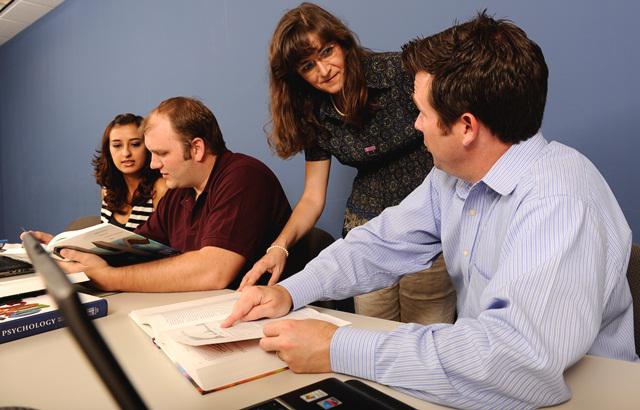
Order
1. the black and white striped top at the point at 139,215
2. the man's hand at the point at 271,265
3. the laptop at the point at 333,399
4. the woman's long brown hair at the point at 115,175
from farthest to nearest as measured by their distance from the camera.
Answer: the woman's long brown hair at the point at 115,175 < the black and white striped top at the point at 139,215 < the man's hand at the point at 271,265 < the laptop at the point at 333,399

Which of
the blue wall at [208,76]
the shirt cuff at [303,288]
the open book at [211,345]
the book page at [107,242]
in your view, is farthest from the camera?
the blue wall at [208,76]

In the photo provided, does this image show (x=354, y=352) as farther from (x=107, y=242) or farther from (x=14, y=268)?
(x=14, y=268)

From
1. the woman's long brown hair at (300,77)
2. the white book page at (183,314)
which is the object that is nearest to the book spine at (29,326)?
the white book page at (183,314)

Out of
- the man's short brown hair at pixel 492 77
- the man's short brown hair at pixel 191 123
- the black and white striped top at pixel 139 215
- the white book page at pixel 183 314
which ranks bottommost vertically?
the white book page at pixel 183 314

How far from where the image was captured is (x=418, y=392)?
0.68 meters

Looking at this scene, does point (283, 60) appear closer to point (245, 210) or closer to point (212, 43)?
point (245, 210)

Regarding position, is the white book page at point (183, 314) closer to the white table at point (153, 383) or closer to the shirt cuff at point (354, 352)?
the white table at point (153, 383)

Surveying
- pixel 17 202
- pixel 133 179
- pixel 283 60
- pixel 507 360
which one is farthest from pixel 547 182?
pixel 17 202

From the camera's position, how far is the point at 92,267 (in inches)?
51.8

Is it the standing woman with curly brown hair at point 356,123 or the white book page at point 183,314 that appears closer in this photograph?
the white book page at point 183,314

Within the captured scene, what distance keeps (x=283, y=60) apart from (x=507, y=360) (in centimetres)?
118

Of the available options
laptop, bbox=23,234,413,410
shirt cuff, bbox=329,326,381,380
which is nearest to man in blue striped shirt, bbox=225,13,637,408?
shirt cuff, bbox=329,326,381,380

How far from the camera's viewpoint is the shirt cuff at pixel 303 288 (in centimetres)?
103

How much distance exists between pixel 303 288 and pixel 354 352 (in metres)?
0.34
